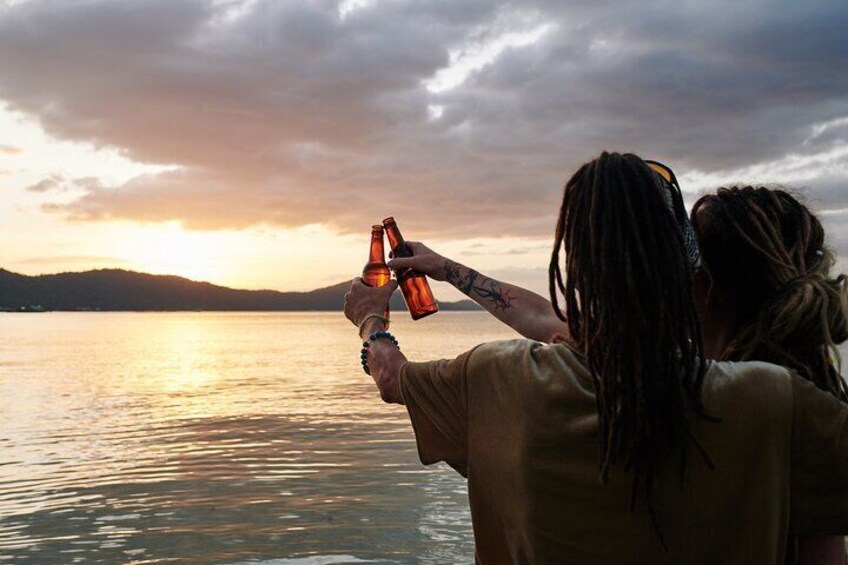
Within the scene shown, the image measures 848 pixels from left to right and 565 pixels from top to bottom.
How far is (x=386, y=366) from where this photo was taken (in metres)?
2.53

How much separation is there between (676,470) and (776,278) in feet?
2.87

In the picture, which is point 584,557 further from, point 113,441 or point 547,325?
point 113,441

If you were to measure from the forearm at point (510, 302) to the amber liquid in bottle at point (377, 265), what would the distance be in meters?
0.28

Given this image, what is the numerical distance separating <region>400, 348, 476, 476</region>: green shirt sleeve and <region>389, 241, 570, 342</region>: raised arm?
0.83 meters

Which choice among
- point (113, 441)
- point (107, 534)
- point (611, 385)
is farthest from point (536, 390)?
point (113, 441)

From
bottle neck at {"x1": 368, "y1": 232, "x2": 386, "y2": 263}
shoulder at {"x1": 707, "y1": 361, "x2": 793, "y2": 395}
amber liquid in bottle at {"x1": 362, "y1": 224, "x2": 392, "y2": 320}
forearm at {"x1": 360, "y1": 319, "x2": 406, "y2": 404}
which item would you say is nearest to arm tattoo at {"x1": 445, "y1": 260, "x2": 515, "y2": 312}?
amber liquid in bottle at {"x1": 362, "y1": 224, "x2": 392, "y2": 320}

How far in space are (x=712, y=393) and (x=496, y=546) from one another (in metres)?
0.68

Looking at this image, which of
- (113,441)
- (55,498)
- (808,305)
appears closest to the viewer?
(808,305)

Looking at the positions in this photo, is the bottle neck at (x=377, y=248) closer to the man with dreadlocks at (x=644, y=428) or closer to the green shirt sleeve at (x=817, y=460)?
the man with dreadlocks at (x=644, y=428)

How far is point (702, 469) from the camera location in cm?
203

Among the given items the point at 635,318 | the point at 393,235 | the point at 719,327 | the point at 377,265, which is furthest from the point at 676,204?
the point at 393,235

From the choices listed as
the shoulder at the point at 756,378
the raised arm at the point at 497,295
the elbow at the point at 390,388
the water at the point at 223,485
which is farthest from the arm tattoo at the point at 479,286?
the water at the point at 223,485

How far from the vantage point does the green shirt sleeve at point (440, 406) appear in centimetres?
222

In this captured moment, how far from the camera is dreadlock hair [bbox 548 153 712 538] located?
2.00 meters
